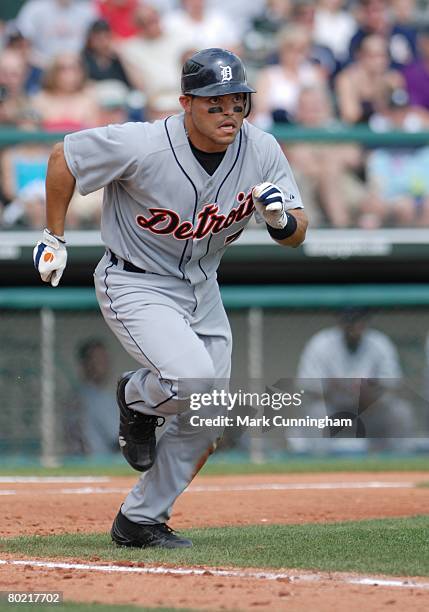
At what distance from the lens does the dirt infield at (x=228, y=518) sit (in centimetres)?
392

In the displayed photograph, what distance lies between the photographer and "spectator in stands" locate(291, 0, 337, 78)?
42.6 feet

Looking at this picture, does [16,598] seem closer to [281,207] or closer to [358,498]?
[281,207]

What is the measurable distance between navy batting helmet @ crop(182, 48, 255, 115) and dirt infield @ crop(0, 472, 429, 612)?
77.4 inches

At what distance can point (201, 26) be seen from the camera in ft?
43.5

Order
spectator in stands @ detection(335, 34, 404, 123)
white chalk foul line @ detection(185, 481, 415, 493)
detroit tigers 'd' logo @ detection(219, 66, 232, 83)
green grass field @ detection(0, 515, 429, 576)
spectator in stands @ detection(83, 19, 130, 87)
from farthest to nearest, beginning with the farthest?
spectator in stands @ detection(335, 34, 404, 123) < spectator in stands @ detection(83, 19, 130, 87) < white chalk foul line @ detection(185, 481, 415, 493) < detroit tigers 'd' logo @ detection(219, 66, 232, 83) < green grass field @ detection(0, 515, 429, 576)

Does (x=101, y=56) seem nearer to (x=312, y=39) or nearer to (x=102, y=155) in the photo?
(x=312, y=39)

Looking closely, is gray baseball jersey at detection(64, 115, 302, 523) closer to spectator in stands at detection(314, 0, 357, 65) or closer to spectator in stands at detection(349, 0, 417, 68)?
spectator in stands at detection(349, 0, 417, 68)

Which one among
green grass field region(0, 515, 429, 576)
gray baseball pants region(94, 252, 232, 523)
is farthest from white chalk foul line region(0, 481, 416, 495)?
gray baseball pants region(94, 252, 232, 523)

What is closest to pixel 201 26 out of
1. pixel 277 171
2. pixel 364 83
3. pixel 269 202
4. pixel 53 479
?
pixel 364 83

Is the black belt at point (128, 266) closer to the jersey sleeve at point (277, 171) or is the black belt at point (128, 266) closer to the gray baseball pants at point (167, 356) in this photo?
the gray baseball pants at point (167, 356)

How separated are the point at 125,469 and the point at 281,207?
5542mm

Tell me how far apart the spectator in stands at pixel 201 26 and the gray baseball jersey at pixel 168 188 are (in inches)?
318

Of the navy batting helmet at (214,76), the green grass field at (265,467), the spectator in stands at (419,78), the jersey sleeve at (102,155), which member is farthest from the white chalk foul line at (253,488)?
the spectator in stands at (419,78)

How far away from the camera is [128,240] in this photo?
514cm
